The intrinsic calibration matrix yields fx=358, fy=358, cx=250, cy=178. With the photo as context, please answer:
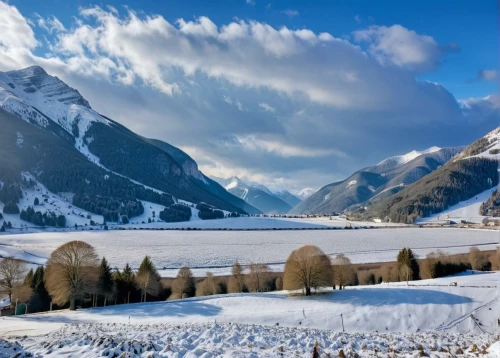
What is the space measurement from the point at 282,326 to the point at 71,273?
37.3m

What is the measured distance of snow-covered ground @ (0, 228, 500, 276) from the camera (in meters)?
128

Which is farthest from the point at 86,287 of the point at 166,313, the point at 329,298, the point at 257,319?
the point at 329,298

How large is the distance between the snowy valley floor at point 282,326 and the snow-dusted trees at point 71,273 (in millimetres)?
6364

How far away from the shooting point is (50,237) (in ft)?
614

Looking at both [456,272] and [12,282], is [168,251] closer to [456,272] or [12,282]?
[12,282]

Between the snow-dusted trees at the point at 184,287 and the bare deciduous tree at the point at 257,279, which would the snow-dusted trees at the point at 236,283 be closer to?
the bare deciduous tree at the point at 257,279

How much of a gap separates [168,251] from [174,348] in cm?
12726

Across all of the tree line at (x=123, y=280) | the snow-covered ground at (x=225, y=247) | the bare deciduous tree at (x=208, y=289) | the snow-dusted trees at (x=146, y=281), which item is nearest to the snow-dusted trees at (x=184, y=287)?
the tree line at (x=123, y=280)

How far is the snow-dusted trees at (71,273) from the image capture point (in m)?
55.1

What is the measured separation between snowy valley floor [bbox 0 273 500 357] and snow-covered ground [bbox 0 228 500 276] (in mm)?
61979

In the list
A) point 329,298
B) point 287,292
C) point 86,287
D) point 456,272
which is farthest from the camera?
point 456,272

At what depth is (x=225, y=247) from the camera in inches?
6255

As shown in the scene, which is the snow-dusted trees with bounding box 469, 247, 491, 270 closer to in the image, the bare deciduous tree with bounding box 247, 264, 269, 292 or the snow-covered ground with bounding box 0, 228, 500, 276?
the snow-covered ground with bounding box 0, 228, 500, 276

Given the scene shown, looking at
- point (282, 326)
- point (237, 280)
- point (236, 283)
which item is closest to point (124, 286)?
point (236, 283)
